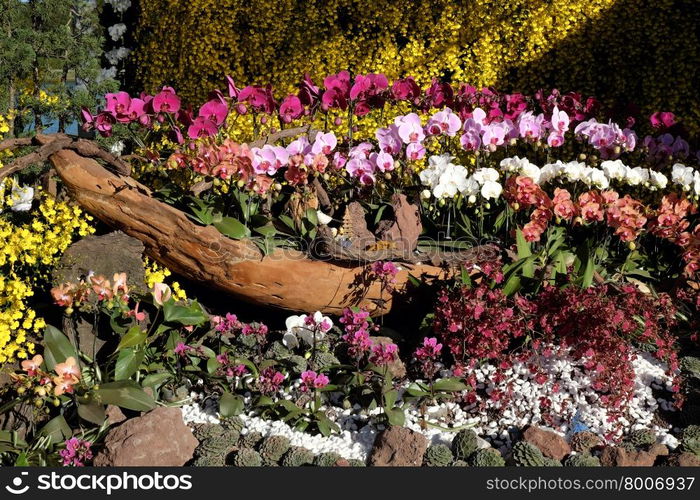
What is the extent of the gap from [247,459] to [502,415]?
1.16 metres

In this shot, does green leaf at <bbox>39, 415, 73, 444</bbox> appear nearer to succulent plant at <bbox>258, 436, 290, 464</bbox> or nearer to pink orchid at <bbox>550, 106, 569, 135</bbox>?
succulent plant at <bbox>258, 436, 290, 464</bbox>

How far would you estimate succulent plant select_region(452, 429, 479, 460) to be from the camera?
3.14 metres

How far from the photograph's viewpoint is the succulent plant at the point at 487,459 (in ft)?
9.95

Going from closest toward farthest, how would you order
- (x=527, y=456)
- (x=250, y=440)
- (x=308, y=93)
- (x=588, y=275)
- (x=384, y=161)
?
(x=527, y=456) < (x=250, y=440) < (x=588, y=275) < (x=384, y=161) < (x=308, y=93)

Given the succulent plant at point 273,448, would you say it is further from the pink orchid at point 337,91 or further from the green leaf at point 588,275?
the pink orchid at point 337,91

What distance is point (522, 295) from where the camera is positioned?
3.89 m

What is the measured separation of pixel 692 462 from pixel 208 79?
4822 millimetres

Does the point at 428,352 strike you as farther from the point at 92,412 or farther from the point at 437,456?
the point at 92,412

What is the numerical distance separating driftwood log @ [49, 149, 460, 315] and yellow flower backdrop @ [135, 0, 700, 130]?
2443 mm

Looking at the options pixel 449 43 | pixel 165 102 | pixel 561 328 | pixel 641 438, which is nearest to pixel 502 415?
pixel 561 328

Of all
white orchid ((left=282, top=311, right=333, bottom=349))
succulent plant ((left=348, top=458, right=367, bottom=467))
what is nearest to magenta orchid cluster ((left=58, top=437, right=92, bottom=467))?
succulent plant ((left=348, top=458, right=367, bottom=467))

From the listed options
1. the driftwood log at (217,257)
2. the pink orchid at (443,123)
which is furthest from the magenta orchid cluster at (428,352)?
the pink orchid at (443,123)

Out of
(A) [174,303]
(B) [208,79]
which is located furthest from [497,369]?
(B) [208,79]

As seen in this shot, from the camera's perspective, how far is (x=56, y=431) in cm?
320
